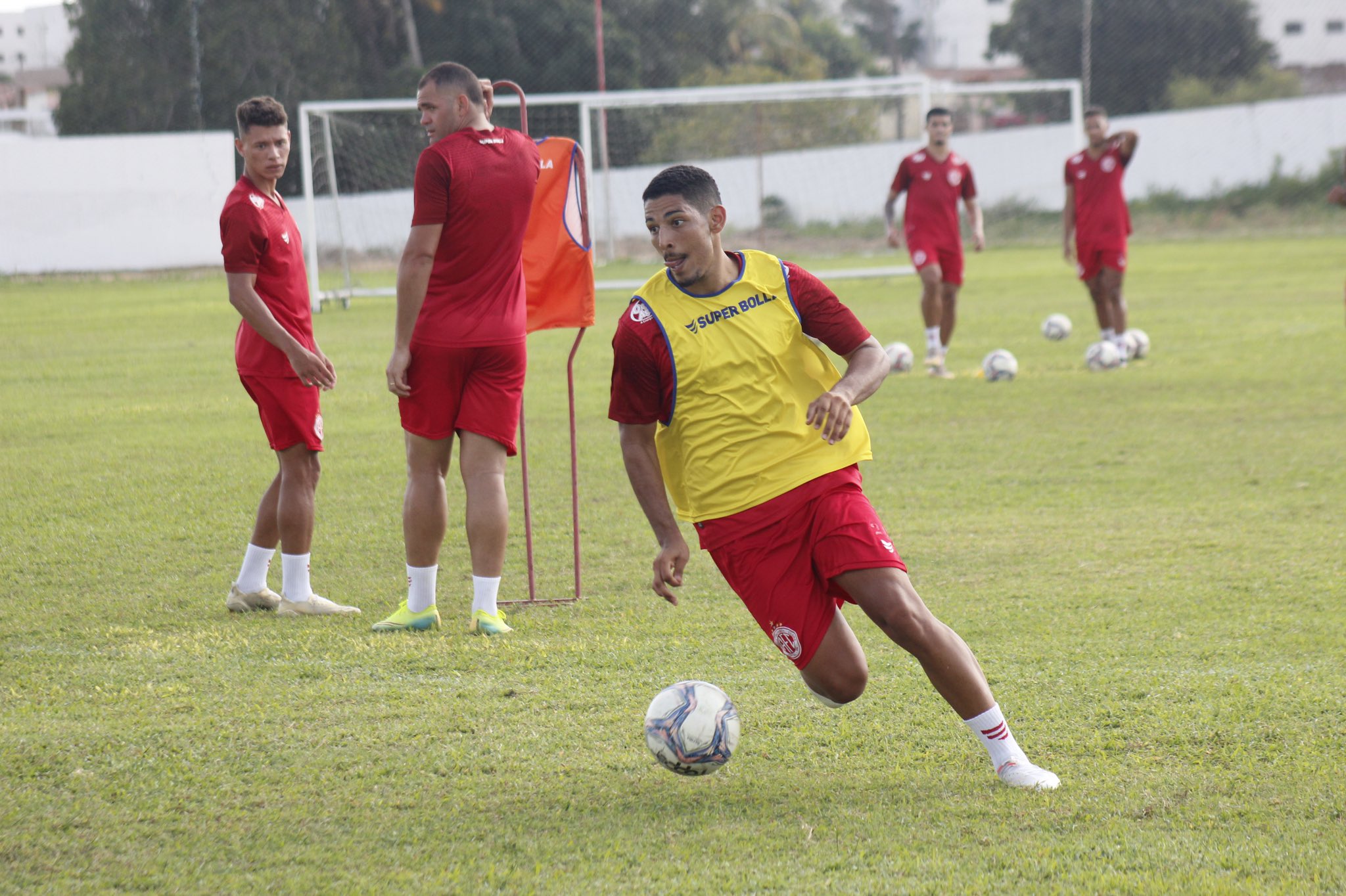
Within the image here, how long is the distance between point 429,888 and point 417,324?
2.59 metres

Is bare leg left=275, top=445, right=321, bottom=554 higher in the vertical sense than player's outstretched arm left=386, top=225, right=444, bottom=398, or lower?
lower

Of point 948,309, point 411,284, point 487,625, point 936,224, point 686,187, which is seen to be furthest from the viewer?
point 948,309

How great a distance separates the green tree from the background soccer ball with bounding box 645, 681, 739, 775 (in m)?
44.3

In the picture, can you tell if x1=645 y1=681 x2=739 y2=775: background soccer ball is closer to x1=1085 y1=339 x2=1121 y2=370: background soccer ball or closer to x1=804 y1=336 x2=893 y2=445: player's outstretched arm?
x1=804 y1=336 x2=893 y2=445: player's outstretched arm

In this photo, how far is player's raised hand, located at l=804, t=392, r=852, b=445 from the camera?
3422 millimetres

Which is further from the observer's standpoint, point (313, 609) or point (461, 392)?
point (313, 609)

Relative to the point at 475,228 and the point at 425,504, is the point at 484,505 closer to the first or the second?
the point at 425,504

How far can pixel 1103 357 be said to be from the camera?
1192cm

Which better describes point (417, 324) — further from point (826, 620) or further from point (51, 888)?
point (51, 888)

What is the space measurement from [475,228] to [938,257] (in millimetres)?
7752

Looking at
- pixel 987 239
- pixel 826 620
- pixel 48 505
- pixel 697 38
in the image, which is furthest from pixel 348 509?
pixel 697 38

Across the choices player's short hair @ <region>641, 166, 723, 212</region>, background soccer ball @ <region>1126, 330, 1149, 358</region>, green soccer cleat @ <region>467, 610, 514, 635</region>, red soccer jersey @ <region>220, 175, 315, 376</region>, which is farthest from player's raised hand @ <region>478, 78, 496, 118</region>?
background soccer ball @ <region>1126, 330, 1149, 358</region>

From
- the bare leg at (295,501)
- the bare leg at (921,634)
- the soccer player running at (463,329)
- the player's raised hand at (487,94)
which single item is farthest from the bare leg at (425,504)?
the bare leg at (921,634)

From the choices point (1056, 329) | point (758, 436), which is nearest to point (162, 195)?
point (1056, 329)
